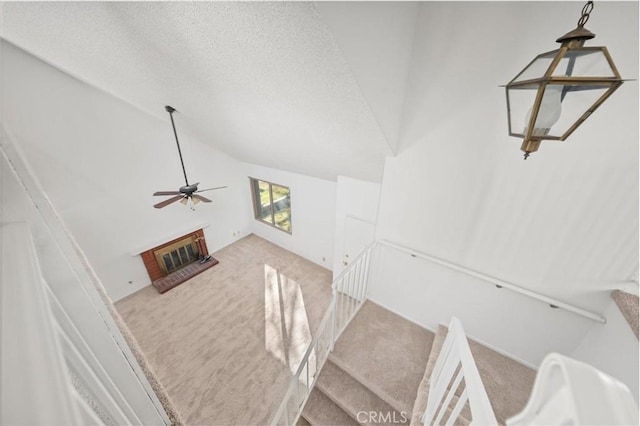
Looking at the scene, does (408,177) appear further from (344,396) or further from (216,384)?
(216,384)

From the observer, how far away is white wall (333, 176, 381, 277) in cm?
331

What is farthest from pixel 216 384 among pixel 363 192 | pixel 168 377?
pixel 363 192

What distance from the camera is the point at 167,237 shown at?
15.1 ft

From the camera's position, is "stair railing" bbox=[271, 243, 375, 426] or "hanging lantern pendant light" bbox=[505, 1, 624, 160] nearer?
"hanging lantern pendant light" bbox=[505, 1, 624, 160]

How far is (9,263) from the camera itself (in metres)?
0.35

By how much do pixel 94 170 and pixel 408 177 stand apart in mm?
4483

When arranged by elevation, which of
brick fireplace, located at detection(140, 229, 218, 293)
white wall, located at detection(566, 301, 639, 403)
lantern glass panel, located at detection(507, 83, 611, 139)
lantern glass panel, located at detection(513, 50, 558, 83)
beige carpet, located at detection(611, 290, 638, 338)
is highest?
lantern glass panel, located at detection(513, 50, 558, 83)

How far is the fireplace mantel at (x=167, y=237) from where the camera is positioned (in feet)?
13.8

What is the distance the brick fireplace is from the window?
4.96 ft

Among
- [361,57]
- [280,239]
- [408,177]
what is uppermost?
[361,57]

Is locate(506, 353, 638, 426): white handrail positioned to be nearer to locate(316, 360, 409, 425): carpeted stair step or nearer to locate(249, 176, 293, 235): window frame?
locate(316, 360, 409, 425): carpeted stair step

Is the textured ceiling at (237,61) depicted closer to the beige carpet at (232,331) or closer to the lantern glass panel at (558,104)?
the lantern glass panel at (558,104)
